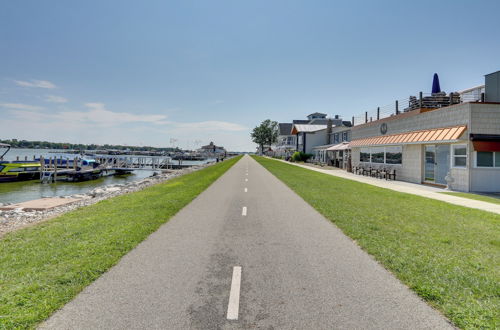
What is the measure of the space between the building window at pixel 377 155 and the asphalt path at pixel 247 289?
20.5 m

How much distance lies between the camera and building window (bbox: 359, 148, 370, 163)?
2770cm

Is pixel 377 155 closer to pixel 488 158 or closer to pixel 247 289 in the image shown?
pixel 488 158

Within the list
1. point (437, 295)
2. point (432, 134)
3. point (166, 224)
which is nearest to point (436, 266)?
point (437, 295)

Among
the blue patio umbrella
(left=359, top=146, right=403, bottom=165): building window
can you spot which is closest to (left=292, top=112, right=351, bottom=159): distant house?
(left=359, top=146, right=403, bottom=165): building window

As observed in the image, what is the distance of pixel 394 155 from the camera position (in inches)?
900

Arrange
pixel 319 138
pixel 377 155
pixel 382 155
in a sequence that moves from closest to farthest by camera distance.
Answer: pixel 382 155, pixel 377 155, pixel 319 138

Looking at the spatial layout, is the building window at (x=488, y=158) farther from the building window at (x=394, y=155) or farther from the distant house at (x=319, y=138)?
the distant house at (x=319, y=138)

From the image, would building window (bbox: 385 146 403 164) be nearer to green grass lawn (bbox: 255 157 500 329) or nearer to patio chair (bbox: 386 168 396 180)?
patio chair (bbox: 386 168 396 180)

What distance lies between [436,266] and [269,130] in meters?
113

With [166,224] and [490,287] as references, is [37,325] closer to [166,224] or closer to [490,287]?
[166,224]

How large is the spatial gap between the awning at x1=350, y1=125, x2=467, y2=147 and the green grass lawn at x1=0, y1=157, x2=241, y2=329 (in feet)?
51.3

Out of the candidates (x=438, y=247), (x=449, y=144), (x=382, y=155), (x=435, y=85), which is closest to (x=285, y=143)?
(x=382, y=155)

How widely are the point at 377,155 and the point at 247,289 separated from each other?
25.0m

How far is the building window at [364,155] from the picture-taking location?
27695 mm
